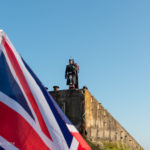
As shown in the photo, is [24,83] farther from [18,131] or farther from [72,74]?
[72,74]

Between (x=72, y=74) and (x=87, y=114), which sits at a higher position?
(x=72, y=74)

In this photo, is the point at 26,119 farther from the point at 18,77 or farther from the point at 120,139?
the point at 120,139

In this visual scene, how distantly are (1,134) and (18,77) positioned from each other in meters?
0.83

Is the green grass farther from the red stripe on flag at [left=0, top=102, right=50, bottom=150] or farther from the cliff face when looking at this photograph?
the red stripe on flag at [left=0, top=102, right=50, bottom=150]

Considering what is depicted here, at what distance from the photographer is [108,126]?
13305mm

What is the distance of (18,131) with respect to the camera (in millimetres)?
3711

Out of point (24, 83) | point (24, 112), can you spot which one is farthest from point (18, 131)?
point (24, 83)

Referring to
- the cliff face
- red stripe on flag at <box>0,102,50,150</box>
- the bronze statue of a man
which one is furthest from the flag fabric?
the bronze statue of a man

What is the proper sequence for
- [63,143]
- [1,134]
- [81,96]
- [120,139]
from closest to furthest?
[1,134]
[63,143]
[81,96]
[120,139]

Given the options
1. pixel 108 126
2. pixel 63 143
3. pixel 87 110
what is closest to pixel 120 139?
pixel 108 126

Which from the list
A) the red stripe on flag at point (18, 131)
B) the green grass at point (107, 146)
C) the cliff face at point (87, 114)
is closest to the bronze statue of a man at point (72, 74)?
the cliff face at point (87, 114)

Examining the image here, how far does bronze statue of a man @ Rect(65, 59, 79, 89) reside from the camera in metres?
12.4

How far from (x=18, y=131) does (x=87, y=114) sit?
808cm

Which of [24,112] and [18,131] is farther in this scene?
[24,112]
